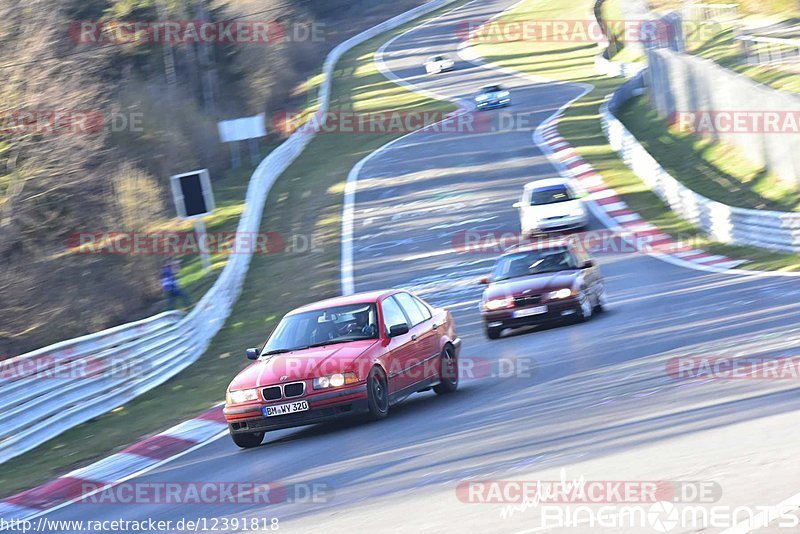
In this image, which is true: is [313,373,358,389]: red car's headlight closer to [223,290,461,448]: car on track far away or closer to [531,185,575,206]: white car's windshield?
[223,290,461,448]: car on track far away

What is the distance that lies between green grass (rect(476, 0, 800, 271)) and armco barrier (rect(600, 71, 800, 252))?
0.21m

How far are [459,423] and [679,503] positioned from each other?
4.18m

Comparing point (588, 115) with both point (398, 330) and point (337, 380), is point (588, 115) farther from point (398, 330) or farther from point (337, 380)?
point (337, 380)

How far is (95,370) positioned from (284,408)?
Result: 18.3 ft

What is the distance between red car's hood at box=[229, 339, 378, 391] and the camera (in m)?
11.5

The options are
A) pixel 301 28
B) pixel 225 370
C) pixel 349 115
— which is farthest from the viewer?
pixel 301 28

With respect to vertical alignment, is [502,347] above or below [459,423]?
below

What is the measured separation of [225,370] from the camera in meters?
19.2

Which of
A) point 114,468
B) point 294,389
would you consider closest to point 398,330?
point 294,389

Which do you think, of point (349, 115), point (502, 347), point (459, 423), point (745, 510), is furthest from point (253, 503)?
point (349, 115)

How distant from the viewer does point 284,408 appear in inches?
451

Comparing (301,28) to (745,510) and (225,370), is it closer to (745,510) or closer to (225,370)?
(225,370)

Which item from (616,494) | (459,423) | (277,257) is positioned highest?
(616,494)

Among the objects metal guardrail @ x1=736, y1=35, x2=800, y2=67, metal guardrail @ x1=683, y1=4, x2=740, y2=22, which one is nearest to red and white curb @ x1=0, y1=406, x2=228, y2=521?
metal guardrail @ x1=736, y1=35, x2=800, y2=67
